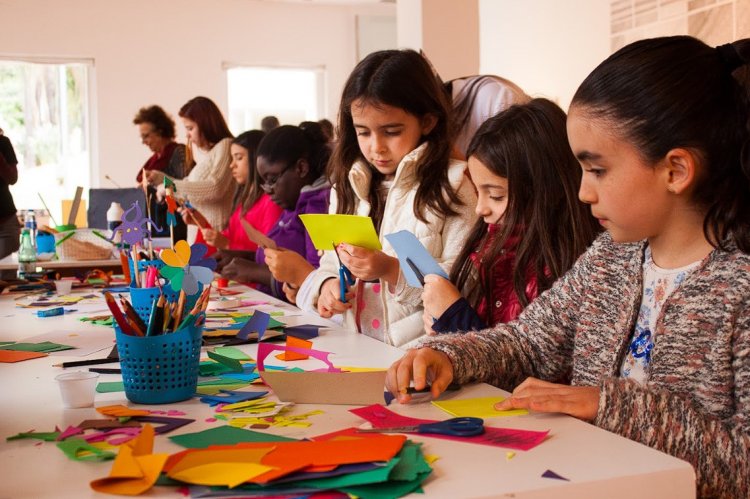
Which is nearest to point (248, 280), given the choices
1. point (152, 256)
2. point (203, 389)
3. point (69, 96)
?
point (152, 256)

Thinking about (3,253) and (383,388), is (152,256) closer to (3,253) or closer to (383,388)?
(383,388)

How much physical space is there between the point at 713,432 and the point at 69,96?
862cm

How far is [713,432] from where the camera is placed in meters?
1.02

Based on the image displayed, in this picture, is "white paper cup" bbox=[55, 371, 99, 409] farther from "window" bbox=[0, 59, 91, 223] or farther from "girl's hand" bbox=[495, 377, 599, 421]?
"window" bbox=[0, 59, 91, 223]

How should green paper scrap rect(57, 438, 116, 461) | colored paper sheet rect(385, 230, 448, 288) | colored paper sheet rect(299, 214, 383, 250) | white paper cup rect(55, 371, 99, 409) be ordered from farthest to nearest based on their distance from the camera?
colored paper sheet rect(299, 214, 383, 250), colored paper sheet rect(385, 230, 448, 288), white paper cup rect(55, 371, 99, 409), green paper scrap rect(57, 438, 116, 461)

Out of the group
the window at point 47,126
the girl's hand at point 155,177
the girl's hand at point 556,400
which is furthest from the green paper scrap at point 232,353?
the window at point 47,126

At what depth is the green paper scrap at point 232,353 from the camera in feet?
4.90

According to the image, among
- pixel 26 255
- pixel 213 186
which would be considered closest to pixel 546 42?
pixel 213 186

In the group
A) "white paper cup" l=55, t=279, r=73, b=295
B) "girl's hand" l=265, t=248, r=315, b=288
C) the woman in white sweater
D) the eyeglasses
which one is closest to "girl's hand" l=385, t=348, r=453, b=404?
"girl's hand" l=265, t=248, r=315, b=288

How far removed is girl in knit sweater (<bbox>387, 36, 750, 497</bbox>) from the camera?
1.05 m

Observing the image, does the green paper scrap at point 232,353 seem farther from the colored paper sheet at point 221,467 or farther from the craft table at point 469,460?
the colored paper sheet at point 221,467

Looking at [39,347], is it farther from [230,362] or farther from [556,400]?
[556,400]

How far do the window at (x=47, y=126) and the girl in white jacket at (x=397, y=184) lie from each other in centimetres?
702

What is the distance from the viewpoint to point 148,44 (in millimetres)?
8789
